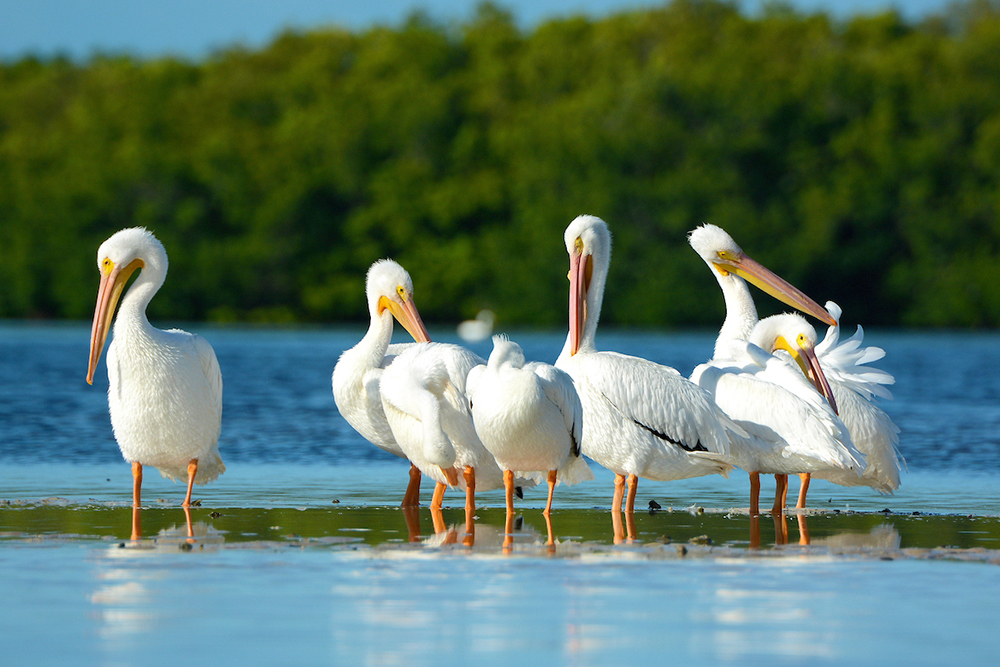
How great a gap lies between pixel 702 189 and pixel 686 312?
3.21 m

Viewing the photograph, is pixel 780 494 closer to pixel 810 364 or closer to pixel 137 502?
pixel 810 364

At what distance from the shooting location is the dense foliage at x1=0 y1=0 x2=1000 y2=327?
39.0 meters

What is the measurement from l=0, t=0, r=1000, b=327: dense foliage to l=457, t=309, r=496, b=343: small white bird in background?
90cm

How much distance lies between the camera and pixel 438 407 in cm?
760

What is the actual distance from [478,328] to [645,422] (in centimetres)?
3072

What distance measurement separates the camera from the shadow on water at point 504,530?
21.6 ft

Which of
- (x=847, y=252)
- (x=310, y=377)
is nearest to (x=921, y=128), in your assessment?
(x=847, y=252)

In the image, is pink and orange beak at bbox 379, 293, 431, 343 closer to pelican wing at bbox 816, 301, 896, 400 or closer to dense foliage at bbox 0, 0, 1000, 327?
pelican wing at bbox 816, 301, 896, 400

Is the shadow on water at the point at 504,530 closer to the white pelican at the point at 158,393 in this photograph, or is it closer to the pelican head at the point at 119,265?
the white pelican at the point at 158,393

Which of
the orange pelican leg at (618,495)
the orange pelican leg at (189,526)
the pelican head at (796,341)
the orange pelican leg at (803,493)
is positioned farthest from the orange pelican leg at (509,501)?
the pelican head at (796,341)

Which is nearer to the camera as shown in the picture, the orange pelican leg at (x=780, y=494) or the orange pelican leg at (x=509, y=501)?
the orange pelican leg at (x=509, y=501)

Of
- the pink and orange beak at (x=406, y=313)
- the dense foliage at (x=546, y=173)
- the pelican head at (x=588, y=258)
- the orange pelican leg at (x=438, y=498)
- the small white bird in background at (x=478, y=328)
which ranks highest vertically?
the dense foliage at (x=546, y=173)

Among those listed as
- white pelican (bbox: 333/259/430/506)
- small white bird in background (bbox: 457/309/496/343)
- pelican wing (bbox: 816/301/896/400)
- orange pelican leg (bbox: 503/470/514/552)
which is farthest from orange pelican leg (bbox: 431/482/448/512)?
small white bird in background (bbox: 457/309/496/343)

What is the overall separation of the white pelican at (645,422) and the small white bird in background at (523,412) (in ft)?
1.06
